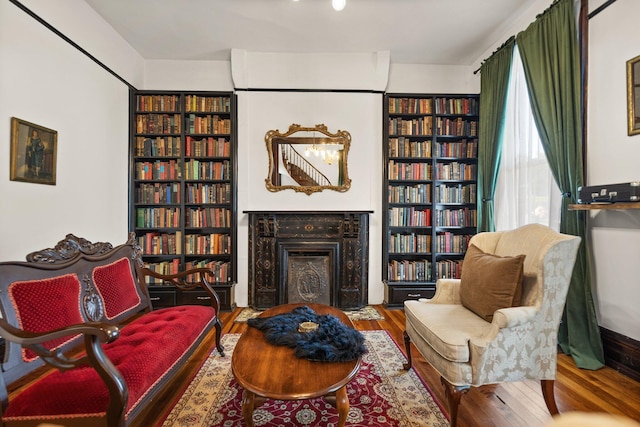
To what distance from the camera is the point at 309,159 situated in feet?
11.9

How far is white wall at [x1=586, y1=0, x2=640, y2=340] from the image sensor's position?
1976mm

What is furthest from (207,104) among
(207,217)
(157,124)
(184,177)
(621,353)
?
(621,353)

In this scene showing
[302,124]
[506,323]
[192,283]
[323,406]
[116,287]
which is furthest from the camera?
[302,124]

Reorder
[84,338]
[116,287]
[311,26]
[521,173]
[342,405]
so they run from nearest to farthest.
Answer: [84,338]
[342,405]
[116,287]
[521,173]
[311,26]

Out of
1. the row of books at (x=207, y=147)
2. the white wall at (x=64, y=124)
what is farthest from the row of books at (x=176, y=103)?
the row of books at (x=207, y=147)

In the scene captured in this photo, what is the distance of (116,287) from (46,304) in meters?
0.55

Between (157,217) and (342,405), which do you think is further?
(157,217)

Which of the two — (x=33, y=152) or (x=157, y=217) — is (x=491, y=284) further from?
(x=157, y=217)

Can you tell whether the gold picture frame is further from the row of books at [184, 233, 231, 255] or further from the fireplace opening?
the row of books at [184, 233, 231, 255]

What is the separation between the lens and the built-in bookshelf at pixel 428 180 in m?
3.67

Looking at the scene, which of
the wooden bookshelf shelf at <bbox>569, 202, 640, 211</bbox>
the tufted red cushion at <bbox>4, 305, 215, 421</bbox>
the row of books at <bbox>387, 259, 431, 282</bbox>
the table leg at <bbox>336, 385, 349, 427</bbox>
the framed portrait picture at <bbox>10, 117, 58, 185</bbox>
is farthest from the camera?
the row of books at <bbox>387, 259, 431, 282</bbox>

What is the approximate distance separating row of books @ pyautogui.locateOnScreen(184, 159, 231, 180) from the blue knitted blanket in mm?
2228

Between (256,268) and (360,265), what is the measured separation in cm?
133

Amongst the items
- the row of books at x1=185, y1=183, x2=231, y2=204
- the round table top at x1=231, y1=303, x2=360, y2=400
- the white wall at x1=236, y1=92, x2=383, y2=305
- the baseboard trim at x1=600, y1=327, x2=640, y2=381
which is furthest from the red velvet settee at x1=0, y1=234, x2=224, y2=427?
the baseboard trim at x1=600, y1=327, x2=640, y2=381
